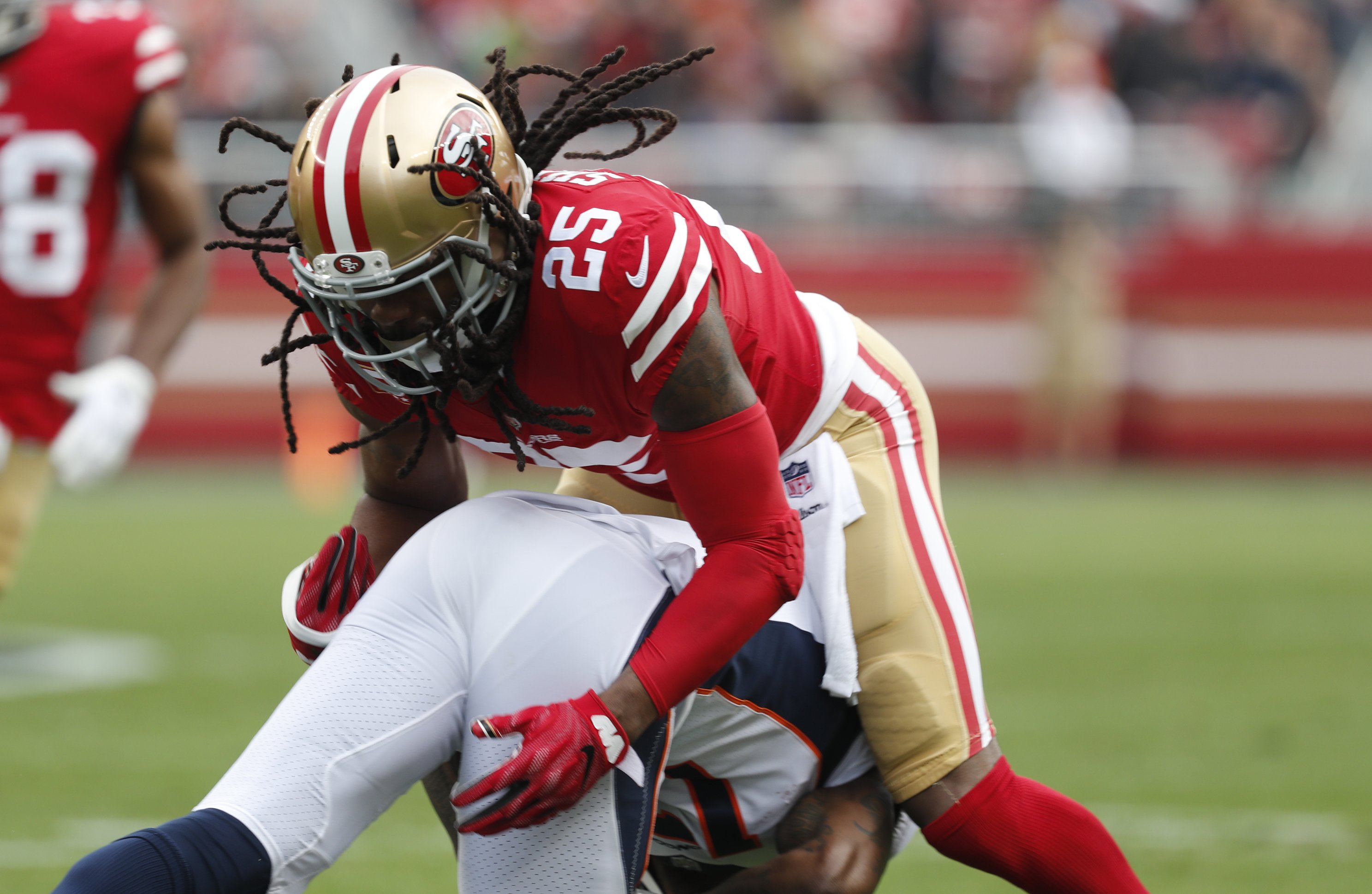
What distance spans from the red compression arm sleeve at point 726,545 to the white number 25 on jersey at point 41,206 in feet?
8.31

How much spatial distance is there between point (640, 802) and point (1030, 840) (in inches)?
28.7

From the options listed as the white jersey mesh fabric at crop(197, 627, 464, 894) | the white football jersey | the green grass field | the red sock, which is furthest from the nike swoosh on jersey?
the green grass field

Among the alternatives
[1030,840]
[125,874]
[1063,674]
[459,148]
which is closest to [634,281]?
[459,148]

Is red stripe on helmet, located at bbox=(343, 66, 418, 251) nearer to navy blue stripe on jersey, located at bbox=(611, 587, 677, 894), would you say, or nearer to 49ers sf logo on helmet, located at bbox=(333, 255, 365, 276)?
49ers sf logo on helmet, located at bbox=(333, 255, 365, 276)

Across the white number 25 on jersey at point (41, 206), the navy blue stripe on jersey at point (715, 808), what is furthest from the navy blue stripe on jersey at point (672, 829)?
the white number 25 on jersey at point (41, 206)

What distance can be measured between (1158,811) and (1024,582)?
3.61m

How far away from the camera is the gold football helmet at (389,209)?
242 cm

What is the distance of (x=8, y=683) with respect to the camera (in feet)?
19.3

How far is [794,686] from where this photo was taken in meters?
2.73

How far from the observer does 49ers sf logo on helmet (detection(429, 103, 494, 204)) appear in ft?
8.04

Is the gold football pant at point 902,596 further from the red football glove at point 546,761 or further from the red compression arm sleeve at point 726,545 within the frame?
the red football glove at point 546,761

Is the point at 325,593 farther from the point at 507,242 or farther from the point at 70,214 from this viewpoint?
the point at 70,214

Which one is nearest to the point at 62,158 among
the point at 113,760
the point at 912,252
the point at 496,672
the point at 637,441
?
the point at 113,760

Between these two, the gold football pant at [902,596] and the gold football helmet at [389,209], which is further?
the gold football pant at [902,596]
